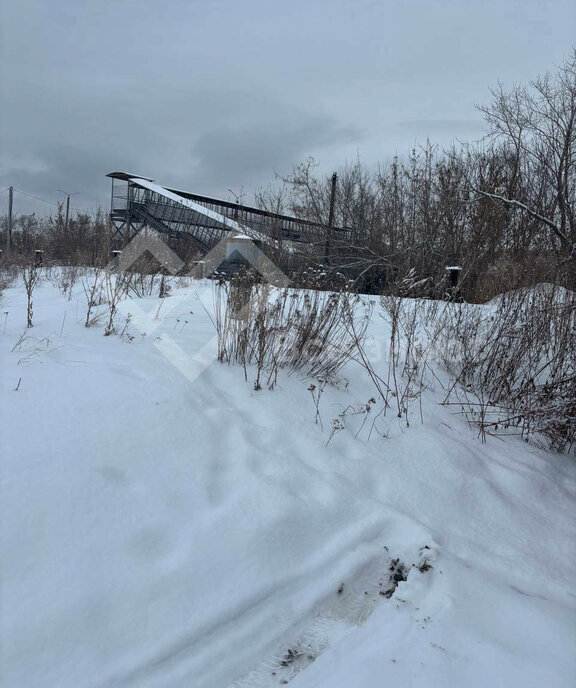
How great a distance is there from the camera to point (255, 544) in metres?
1.46

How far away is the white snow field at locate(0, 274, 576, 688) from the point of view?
1.12 meters

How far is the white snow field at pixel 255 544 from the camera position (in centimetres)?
112

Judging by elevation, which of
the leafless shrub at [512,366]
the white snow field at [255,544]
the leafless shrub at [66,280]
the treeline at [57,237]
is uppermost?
the treeline at [57,237]

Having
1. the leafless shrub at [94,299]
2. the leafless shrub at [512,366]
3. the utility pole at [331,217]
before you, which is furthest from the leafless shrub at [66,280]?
the utility pole at [331,217]

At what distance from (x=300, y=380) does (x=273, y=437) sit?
715 mm

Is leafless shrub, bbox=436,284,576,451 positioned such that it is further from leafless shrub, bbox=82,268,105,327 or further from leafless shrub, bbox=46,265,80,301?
leafless shrub, bbox=46,265,80,301

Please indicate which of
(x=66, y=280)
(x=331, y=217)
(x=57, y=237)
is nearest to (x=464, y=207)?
(x=331, y=217)

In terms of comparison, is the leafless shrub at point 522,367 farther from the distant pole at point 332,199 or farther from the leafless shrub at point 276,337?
the distant pole at point 332,199

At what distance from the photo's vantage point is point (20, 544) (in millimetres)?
1275

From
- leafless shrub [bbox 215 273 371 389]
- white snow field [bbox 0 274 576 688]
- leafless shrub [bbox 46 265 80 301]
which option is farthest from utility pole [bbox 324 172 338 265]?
white snow field [bbox 0 274 576 688]

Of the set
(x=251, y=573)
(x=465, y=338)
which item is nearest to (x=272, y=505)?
(x=251, y=573)

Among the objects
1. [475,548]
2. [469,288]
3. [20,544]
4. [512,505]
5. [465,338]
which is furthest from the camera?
[469,288]

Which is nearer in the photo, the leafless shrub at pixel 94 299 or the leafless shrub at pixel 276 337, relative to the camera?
the leafless shrub at pixel 276 337

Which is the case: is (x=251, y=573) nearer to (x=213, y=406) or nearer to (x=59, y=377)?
(x=213, y=406)
